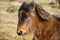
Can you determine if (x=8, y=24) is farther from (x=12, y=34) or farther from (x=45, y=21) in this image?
(x=45, y=21)

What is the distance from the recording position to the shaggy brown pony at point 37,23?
5.39 m

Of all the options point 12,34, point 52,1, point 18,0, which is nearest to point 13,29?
point 12,34

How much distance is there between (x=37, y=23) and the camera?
5.55 metres

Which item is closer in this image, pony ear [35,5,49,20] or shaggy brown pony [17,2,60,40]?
shaggy brown pony [17,2,60,40]

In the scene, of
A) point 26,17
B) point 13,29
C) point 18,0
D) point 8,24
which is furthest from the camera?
point 18,0

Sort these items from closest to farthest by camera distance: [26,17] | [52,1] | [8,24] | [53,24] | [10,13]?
[26,17], [53,24], [8,24], [10,13], [52,1]

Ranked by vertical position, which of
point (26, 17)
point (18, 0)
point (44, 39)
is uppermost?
point (26, 17)

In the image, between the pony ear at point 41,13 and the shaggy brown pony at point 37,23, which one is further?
the pony ear at point 41,13

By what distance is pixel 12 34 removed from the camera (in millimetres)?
10742

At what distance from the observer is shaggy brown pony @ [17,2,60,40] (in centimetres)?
539

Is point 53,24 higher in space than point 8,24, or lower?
higher

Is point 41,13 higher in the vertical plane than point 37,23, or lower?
higher

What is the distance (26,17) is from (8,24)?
24.1 feet

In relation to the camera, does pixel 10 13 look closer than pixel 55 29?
No
